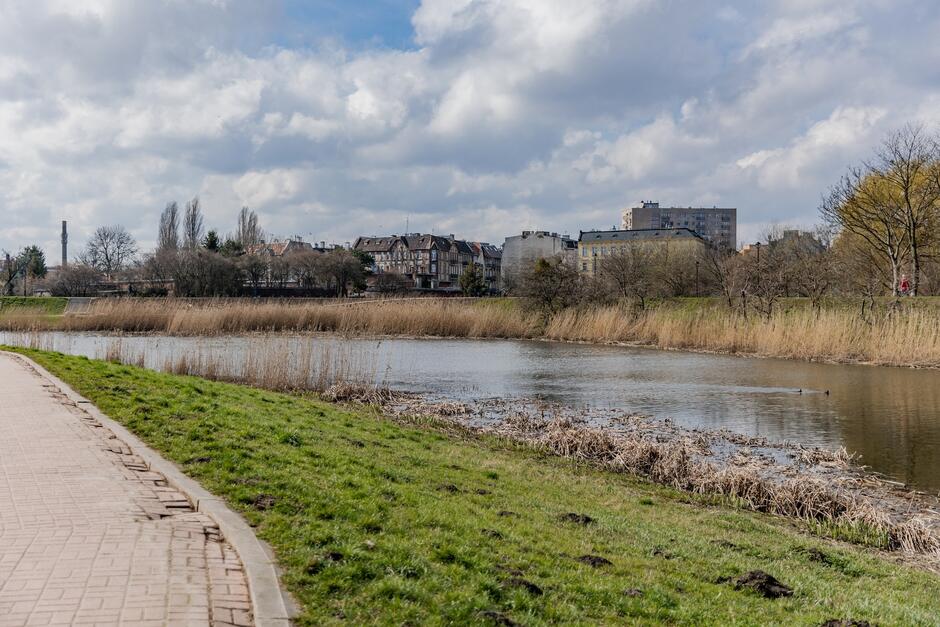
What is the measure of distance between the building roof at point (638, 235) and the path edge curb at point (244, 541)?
105 m

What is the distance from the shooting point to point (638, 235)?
123375mm

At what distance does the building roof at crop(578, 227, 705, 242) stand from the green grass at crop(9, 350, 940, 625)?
102644 millimetres

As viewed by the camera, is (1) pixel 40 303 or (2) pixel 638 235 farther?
(2) pixel 638 235

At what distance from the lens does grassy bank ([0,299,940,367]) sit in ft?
95.8

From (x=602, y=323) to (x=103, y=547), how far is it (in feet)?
117

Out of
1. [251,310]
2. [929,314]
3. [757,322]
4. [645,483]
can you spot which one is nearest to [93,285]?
[251,310]

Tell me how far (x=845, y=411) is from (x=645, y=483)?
9144 mm

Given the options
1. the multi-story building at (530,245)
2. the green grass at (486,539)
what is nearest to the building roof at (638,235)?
the multi-story building at (530,245)

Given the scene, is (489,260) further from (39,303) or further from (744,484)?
(744,484)

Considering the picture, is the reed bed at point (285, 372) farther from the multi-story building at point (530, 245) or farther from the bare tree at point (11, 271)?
the multi-story building at point (530, 245)

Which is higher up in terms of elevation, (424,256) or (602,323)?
(424,256)

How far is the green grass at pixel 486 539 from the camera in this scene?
507cm

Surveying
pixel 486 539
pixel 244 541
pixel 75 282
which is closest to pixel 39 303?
pixel 75 282

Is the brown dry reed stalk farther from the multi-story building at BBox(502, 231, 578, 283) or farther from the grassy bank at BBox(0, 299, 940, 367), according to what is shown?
the multi-story building at BBox(502, 231, 578, 283)
